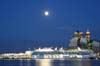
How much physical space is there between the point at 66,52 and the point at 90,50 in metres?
14.4

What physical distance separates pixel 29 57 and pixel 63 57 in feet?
53.7

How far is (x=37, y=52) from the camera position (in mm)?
195000

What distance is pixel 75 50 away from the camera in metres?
195

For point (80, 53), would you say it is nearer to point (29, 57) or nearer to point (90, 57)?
point (90, 57)

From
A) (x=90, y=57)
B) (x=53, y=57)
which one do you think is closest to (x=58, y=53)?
(x=53, y=57)

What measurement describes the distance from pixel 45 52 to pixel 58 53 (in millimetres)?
6407

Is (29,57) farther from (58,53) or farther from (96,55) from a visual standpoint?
(96,55)

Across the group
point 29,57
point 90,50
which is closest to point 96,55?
point 90,50

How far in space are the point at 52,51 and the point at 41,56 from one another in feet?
19.0

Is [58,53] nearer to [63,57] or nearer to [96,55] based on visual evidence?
[63,57]

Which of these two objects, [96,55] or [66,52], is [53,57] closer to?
[66,52]

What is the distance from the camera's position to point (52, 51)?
189 metres

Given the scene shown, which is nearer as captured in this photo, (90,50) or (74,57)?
(74,57)

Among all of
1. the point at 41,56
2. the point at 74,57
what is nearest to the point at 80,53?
the point at 74,57
